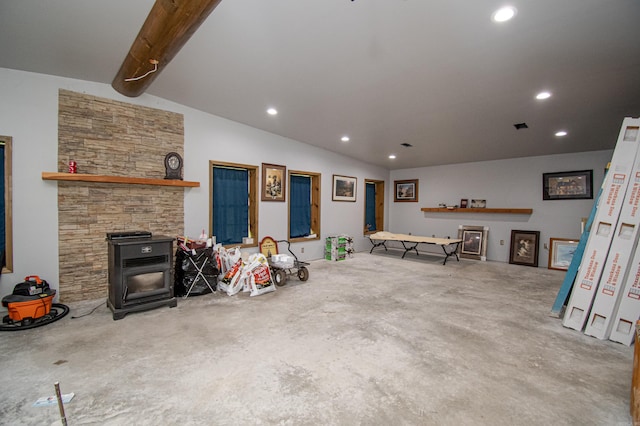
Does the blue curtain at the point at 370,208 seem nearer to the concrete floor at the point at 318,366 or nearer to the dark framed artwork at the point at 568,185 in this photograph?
the dark framed artwork at the point at 568,185

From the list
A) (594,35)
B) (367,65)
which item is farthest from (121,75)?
(594,35)

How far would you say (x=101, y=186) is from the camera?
3.78 m

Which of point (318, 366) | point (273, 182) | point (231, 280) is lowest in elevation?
point (318, 366)

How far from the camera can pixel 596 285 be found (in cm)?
→ 300

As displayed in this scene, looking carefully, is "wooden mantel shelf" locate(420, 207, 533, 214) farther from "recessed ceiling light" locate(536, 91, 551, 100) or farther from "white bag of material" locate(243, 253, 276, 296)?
"white bag of material" locate(243, 253, 276, 296)

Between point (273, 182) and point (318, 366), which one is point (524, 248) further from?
point (318, 366)

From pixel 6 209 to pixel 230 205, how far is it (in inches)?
111

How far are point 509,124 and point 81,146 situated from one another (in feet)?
21.0

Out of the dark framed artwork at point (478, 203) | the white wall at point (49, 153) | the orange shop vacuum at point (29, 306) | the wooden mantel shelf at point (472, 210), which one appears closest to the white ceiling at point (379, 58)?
the white wall at point (49, 153)

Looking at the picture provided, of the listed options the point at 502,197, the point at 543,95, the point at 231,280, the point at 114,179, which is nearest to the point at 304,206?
the point at 231,280

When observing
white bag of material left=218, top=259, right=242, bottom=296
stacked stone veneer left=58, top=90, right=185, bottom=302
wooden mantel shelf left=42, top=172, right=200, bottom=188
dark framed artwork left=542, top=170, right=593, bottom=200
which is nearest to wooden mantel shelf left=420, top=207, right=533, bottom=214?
dark framed artwork left=542, top=170, right=593, bottom=200

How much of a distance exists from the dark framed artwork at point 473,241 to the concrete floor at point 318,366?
3225 mm

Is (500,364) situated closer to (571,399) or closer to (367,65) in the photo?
(571,399)

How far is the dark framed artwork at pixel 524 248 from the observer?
20.0 feet
